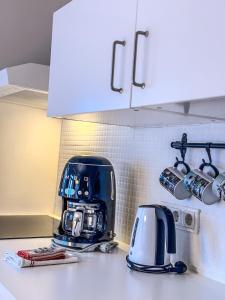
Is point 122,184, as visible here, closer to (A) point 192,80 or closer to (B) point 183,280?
(B) point 183,280

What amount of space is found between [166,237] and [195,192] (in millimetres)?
176

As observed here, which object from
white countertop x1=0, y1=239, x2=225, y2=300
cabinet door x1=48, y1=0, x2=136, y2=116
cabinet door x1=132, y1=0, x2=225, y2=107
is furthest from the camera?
cabinet door x1=48, y1=0, x2=136, y2=116

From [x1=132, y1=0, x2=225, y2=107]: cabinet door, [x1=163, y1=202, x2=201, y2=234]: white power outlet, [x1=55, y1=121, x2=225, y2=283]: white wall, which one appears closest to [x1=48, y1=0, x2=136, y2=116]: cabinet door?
[x1=132, y1=0, x2=225, y2=107]: cabinet door

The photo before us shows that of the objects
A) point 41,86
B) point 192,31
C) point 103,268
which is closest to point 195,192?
point 103,268

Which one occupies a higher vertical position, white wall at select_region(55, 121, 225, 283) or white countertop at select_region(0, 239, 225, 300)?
white wall at select_region(55, 121, 225, 283)

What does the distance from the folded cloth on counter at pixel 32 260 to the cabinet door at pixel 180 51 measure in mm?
583

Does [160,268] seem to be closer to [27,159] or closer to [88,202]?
[88,202]

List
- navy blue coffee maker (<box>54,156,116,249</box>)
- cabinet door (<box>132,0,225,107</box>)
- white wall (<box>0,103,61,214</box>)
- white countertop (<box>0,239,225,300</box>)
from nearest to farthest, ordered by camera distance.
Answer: cabinet door (<box>132,0,225,107</box>), white countertop (<box>0,239,225,300</box>), navy blue coffee maker (<box>54,156,116,249</box>), white wall (<box>0,103,61,214</box>)

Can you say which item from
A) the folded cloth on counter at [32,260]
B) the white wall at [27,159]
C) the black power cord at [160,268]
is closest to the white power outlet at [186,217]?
the black power cord at [160,268]

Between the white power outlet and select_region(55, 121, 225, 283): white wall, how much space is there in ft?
0.06

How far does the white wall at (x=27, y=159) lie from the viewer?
2279 mm

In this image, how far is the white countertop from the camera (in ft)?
3.54

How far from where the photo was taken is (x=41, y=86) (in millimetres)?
1876

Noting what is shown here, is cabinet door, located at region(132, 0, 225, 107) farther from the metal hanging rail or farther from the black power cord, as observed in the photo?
the black power cord
